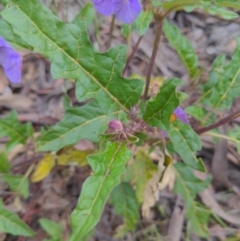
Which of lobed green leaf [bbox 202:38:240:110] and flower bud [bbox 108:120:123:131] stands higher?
lobed green leaf [bbox 202:38:240:110]

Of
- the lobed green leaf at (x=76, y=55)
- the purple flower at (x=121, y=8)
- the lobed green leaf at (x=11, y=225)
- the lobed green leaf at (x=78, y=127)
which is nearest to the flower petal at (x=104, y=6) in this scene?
the purple flower at (x=121, y=8)

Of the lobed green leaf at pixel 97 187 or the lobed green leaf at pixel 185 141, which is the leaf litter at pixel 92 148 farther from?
the lobed green leaf at pixel 97 187

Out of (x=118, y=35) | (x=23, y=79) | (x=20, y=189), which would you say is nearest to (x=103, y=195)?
(x=20, y=189)

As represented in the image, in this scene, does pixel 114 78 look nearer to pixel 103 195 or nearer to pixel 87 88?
pixel 87 88

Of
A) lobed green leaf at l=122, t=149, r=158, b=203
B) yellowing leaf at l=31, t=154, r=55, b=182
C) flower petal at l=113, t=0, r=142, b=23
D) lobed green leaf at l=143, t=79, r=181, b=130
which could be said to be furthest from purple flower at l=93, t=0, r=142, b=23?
yellowing leaf at l=31, t=154, r=55, b=182

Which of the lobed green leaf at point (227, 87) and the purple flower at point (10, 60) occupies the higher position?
the lobed green leaf at point (227, 87)

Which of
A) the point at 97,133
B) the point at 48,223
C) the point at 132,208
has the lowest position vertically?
the point at 48,223

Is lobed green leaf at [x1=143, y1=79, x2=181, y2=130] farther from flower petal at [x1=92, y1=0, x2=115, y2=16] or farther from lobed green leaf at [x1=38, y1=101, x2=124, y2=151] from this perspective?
flower petal at [x1=92, y1=0, x2=115, y2=16]
